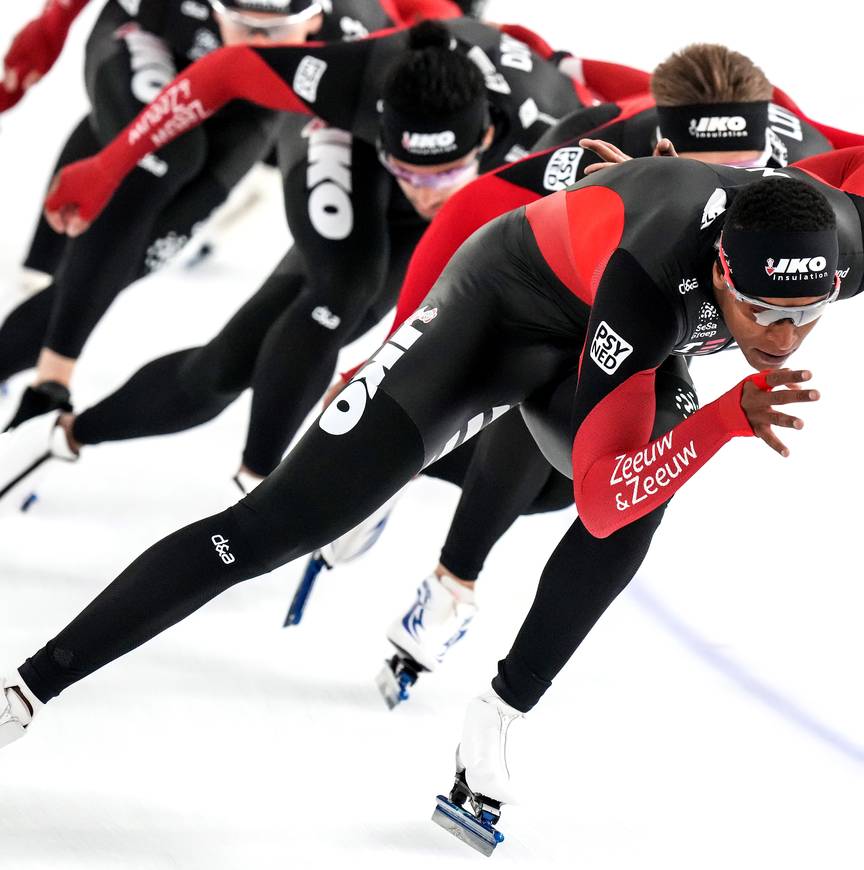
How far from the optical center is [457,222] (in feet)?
9.41

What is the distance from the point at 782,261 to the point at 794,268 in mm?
22

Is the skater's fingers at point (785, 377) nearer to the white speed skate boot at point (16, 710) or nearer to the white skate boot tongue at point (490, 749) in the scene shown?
the white skate boot tongue at point (490, 749)

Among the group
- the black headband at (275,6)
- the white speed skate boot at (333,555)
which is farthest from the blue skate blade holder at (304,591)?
the black headband at (275,6)

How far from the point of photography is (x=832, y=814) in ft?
9.20

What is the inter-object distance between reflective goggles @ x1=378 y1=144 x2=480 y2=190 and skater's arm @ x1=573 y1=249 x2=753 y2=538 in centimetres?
106

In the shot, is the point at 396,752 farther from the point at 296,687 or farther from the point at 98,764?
the point at 98,764

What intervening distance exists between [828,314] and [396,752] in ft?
8.28

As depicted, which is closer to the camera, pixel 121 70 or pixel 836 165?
pixel 836 165

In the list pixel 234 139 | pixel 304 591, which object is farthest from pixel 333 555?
pixel 234 139

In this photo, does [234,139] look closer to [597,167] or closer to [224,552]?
[597,167]

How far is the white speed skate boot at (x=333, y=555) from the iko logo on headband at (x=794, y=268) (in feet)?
4.65

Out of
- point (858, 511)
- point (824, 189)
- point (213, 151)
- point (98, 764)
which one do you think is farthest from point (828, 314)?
point (98, 764)

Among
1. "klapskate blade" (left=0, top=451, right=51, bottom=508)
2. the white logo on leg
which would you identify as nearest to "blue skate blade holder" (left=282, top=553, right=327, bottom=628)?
"klapskate blade" (left=0, top=451, right=51, bottom=508)

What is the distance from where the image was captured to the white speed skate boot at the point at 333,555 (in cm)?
323
